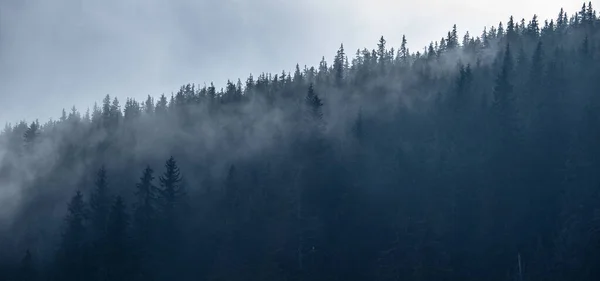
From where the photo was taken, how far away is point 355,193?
114m

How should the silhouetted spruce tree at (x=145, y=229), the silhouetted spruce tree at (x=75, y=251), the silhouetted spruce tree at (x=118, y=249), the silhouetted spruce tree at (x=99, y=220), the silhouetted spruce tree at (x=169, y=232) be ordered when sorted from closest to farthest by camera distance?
the silhouetted spruce tree at (x=118, y=249) < the silhouetted spruce tree at (x=99, y=220) < the silhouetted spruce tree at (x=145, y=229) < the silhouetted spruce tree at (x=75, y=251) < the silhouetted spruce tree at (x=169, y=232)

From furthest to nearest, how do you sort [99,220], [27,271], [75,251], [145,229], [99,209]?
1. [99,209]
2. [99,220]
3. [27,271]
4. [75,251]
5. [145,229]

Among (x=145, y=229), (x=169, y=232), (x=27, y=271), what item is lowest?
(x=27, y=271)

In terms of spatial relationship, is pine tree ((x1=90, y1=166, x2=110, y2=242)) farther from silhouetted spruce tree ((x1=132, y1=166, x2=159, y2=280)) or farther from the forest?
silhouetted spruce tree ((x1=132, y1=166, x2=159, y2=280))

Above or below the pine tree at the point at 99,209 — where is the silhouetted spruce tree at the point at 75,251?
below

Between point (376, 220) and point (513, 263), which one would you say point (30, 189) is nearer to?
point (376, 220)

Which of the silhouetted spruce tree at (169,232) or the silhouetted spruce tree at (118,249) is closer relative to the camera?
the silhouetted spruce tree at (118,249)

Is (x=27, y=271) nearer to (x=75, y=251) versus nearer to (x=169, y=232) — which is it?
(x=75, y=251)

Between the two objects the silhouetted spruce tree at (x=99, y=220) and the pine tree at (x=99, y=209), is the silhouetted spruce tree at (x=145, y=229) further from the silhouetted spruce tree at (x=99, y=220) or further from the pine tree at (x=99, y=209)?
the pine tree at (x=99, y=209)

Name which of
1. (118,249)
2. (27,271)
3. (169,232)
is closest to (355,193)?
(169,232)

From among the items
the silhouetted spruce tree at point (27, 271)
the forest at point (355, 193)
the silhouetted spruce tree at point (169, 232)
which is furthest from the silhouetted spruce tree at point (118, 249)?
the silhouetted spruce tree at point (27, 271)

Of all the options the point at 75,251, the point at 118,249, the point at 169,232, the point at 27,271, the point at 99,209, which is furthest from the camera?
the point at 99,209

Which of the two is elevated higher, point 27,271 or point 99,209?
point 99,209

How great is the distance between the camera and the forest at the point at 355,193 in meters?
95.1
